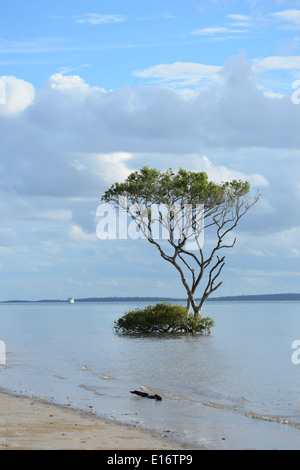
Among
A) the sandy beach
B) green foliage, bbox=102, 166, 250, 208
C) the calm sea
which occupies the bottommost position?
the calm sea

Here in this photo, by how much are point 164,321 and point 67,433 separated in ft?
113

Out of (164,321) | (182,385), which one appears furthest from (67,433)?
(164,321)

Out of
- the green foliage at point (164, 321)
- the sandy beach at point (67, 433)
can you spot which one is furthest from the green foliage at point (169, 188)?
the sandy beach at point (67, 433)

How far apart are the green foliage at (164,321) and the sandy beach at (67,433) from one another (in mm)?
30928

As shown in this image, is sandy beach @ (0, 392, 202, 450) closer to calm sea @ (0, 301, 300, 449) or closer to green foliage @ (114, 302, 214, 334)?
calm sea @ (0, 301, 300, 449)

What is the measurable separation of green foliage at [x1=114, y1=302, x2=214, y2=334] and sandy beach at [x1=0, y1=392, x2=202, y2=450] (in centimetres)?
3093

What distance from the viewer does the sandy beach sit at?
1092 cm

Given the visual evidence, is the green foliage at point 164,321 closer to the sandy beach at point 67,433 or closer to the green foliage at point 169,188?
the green foliage at point 169,188

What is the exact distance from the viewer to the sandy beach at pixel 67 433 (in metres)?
10.9

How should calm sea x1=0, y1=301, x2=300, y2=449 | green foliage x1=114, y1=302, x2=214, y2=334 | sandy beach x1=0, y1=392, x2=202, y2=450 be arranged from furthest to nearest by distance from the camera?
1. green foliage x1=114, y1=302, x2=214, y2=334
2. calm sea x1=0, y1=301, x2=300, y2=449
3. sandy beach x1=0, y1=392, x2=202, y2=450

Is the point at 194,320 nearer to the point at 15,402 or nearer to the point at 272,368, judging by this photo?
the point at 272,368

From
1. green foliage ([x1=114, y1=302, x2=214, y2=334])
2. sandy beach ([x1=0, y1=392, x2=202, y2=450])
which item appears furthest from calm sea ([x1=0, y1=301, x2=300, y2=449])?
green foliage ([x1=114, y1=302, x2=214, y2=334])
